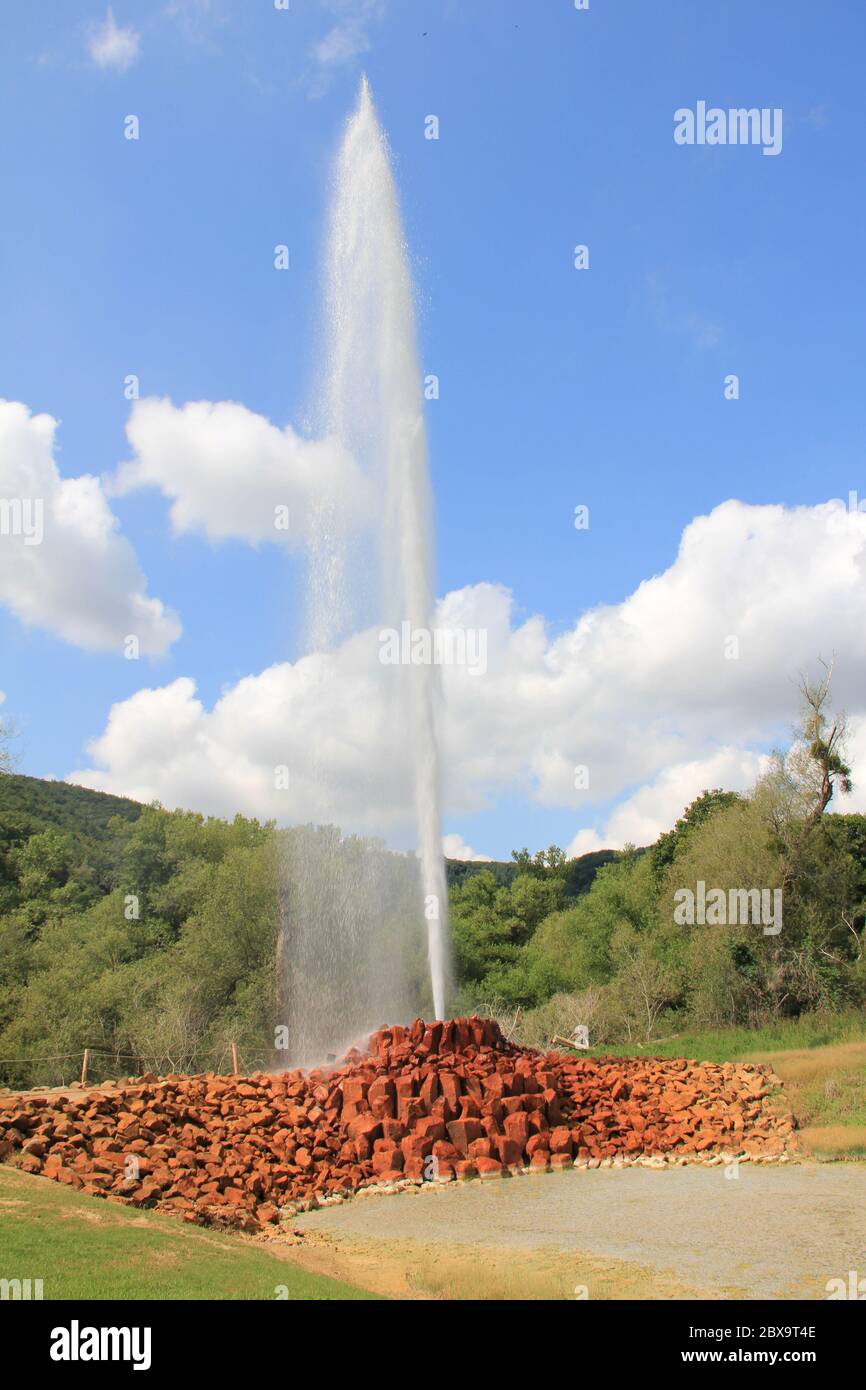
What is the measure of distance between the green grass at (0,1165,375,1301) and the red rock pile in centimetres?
160

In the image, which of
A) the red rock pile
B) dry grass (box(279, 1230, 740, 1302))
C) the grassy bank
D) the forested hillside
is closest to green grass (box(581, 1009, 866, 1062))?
the grassy bank

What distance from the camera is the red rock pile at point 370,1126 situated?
553 inches

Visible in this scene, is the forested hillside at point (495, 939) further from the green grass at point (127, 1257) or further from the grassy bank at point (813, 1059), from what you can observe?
the green grass at point (127, 1257)

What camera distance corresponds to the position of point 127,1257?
915 cm

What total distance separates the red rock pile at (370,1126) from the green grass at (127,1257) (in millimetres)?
1597

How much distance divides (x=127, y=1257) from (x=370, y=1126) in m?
8.44

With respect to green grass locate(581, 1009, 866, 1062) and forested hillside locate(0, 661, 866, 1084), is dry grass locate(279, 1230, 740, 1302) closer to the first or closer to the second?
forested hillside locate(0, 661, 866, 1084)

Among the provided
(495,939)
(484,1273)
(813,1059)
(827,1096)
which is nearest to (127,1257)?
(484,1273)

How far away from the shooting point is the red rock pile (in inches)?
553
